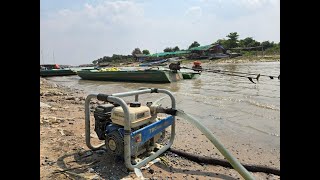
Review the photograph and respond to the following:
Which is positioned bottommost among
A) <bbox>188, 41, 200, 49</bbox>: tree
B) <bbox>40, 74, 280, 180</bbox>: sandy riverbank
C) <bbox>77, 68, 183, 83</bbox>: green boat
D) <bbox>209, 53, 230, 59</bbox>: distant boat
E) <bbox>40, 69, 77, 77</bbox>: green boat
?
<bbox>40, 74, 280, 180</bbox>: sandy riverbank

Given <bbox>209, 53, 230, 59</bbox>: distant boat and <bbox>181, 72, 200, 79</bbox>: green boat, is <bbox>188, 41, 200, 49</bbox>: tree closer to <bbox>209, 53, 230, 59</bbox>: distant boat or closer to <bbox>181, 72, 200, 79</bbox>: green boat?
<bbox>209, 53, 230, 59</bbox>: distant boat

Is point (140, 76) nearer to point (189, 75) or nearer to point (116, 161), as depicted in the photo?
point (189, 75)

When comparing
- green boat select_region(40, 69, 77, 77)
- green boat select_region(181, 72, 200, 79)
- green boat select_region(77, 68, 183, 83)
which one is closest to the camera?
green boat select_region(77, 68, 183, 83)

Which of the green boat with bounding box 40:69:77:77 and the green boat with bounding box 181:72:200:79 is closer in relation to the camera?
the green boat with bounding box 181:72:200:79

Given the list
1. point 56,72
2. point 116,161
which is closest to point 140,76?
point 56,72

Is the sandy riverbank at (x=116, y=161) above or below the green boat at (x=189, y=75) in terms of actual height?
below

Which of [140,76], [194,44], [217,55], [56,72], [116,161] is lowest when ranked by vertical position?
[116,161]

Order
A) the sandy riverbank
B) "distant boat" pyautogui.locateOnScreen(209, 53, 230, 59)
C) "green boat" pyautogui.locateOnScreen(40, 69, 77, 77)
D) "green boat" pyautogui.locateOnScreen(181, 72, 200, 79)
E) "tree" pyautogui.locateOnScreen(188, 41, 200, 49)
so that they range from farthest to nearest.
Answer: "tree" pyautogui.locateOnScreen(188, 41, 200, 49), "distant boat" pyautogui.locateOnScreen(209, 53, 230, 59), "green boat" pyautogui.locateOnScreen(40, 69, 77, 77), "green boat" pyautogui.locateOnScreen(181, 72, 200, 79), the sandy riverbank

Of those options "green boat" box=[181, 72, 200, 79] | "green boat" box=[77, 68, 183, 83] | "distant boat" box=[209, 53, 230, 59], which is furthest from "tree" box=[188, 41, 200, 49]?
"green boat" box=[181, 72, 200, 79]

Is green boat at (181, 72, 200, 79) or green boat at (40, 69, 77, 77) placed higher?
green boat at (40, 69, 77, 77)

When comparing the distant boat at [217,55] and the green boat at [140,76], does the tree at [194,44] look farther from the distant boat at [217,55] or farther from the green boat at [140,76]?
the green boat at [140,76]

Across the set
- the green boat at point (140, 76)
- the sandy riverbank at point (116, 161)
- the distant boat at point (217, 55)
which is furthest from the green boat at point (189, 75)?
the distant boat at point (217, 55)
